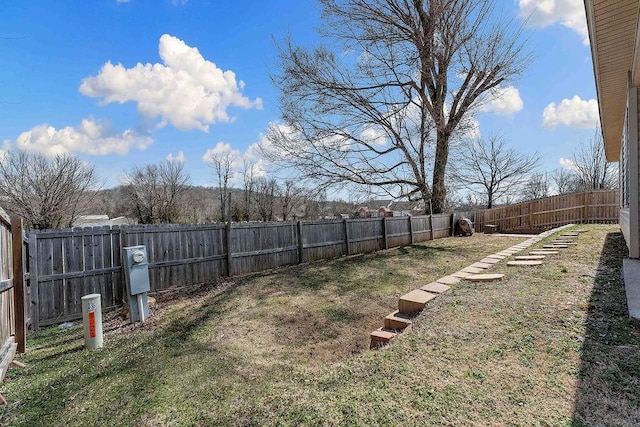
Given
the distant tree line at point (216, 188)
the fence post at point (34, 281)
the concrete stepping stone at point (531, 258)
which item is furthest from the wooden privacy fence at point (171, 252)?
the concrete stepping stone at point (531, 258)

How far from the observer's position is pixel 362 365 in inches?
102

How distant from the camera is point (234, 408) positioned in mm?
2242

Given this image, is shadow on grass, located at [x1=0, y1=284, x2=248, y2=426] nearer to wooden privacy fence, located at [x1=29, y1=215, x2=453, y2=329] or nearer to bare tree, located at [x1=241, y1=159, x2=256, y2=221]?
wooden privacy fence, located at [x1=29, y1=215, x2=453, y2=329]

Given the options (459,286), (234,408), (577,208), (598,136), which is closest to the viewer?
(234,408)

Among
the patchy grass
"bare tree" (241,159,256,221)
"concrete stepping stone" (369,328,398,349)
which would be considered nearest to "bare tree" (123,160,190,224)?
"bare tree" (241,159,256,221)

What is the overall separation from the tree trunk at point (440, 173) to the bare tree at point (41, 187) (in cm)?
1541

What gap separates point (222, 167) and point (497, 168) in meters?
23.4

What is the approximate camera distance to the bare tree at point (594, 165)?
22.8m

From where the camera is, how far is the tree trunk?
39.2 feet

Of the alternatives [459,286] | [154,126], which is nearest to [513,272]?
[459,286]

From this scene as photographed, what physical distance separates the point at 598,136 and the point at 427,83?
18.6 metres

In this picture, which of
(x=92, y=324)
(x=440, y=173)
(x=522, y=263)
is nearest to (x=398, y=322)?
(x=522, y=263)

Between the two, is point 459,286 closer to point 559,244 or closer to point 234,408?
point 234,408

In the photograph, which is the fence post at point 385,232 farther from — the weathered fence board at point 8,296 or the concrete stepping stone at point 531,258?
the weathered fence board at point 8,296
